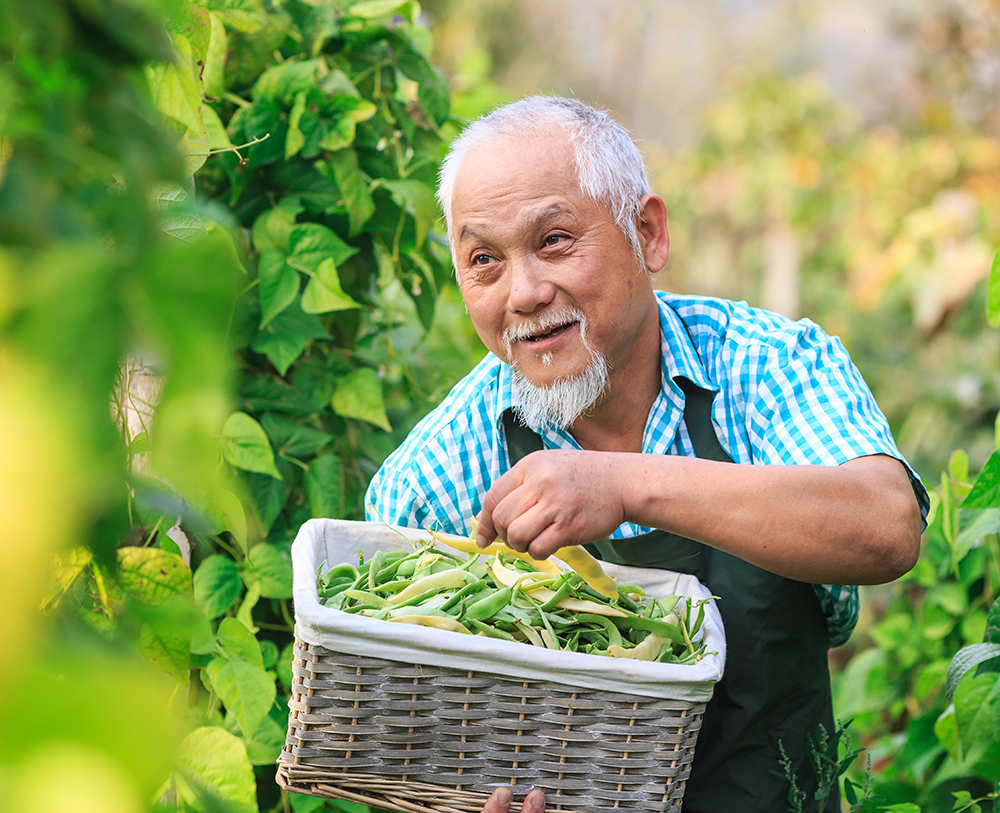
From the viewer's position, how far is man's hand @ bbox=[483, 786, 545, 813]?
44.7 inches

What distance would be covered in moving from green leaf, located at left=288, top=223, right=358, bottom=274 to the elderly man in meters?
0.22

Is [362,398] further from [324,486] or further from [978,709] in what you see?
[978,709]

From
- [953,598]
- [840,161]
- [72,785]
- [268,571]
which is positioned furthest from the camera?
[840,161]

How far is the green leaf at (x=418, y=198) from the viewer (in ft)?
5.57

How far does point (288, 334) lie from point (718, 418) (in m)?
0.76

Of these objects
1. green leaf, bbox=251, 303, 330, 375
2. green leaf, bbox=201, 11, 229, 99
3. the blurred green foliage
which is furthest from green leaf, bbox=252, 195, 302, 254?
green leaf, bbox=201, 11, 229, 99

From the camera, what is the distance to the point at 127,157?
375 mm

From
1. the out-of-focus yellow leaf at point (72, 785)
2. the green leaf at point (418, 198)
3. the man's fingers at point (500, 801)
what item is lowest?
the man's fingers at point (500, 801)

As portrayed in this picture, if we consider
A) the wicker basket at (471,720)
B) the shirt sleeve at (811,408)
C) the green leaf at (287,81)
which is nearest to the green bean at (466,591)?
the wicker basket at (471,720)

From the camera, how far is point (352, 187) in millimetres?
1686

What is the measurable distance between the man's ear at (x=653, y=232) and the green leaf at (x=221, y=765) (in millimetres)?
1045

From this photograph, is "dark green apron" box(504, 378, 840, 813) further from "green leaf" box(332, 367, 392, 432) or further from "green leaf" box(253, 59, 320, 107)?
"green leaf" box(253, 59, 320, 107)

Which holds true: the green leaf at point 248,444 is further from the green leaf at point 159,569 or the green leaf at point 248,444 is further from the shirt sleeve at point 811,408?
the shirt sleeve at point 811,408

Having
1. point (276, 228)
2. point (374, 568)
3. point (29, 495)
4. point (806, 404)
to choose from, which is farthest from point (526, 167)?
point (29, 495)
